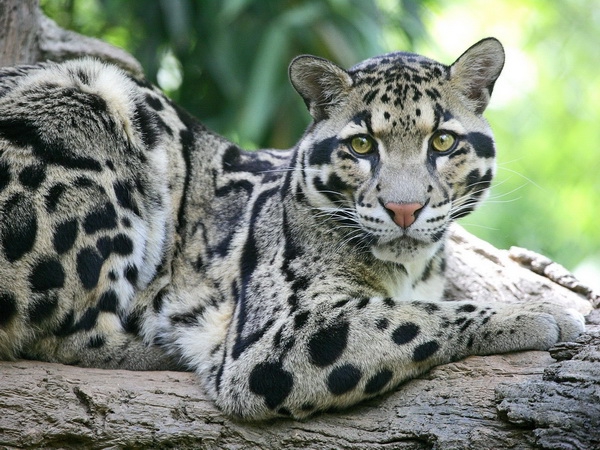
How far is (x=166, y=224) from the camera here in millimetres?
6941

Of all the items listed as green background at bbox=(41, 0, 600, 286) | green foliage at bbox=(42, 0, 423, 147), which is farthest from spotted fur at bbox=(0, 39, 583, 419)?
green foliage at bbox=(42, 0, 423, 147)

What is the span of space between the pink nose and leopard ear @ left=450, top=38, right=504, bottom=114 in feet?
4.09

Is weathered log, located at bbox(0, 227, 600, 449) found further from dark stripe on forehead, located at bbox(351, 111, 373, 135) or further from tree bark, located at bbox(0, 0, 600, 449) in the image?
Result: dark stripe on forehead, located at bbox(351, 111, 373, 135)

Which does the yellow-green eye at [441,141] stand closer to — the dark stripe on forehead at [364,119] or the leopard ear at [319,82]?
the dark stripe on forehead at [364,119]

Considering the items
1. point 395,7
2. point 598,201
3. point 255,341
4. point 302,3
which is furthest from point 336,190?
point 598,201

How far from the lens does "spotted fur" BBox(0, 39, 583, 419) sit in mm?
5559

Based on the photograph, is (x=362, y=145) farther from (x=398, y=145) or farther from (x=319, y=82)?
(x=319, y=82)

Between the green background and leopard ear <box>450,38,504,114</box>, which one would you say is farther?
the green background

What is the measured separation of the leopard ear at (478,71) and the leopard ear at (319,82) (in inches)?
33.8

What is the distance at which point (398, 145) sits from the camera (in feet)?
19.3

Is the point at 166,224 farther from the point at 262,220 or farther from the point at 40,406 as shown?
the point at 40,406

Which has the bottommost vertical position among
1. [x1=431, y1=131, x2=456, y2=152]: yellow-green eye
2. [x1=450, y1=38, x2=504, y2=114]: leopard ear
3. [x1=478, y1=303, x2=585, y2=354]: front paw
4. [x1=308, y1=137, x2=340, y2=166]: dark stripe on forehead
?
[x1=478, y1=303, x2=585, y2=354]: front paw

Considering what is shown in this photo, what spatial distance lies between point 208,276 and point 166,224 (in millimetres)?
587

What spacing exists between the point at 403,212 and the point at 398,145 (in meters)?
0.57
